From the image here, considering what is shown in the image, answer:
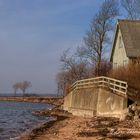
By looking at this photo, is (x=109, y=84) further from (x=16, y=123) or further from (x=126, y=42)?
(x=126, y=42)

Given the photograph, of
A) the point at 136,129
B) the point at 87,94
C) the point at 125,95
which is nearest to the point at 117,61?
the point at 87,94

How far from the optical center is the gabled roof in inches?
1678

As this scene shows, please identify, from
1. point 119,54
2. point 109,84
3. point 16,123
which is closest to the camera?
point 109,84

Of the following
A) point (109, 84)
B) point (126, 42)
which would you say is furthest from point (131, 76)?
point (126, 42)

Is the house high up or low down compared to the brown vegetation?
up

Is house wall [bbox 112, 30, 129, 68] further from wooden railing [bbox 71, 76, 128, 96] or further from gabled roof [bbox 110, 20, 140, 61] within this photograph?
wooden railing [bbox 71, 76, 128, 96]

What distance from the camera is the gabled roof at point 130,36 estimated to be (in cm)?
4262

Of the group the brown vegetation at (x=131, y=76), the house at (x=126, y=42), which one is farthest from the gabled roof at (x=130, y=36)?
the brown vegetation at (x=131, y=76)

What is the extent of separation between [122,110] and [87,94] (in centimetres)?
915

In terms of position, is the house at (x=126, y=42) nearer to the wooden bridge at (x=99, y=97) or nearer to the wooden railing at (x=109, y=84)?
the wooden railing at (x=109, y=84)

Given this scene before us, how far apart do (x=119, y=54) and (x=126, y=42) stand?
3004mm

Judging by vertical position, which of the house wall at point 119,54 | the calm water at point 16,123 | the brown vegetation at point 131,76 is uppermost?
the house wall at point 119,54

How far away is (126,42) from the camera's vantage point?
43.6 m

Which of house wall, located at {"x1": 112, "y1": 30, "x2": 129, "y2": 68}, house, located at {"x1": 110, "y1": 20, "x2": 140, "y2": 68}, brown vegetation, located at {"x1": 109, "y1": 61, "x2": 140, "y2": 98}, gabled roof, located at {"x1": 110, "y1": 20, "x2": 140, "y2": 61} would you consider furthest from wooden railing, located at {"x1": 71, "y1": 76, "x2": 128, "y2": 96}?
gabled roof, located at {"x1": 110, "y1": 20, "x2": 140, "y2": 61}
